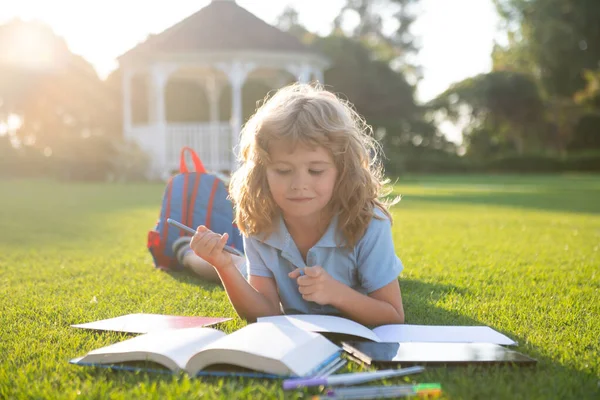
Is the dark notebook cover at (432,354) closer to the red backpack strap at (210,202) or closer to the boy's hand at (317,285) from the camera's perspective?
the boy's hand at (317,285)

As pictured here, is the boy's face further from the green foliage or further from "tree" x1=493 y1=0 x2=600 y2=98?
the green foliage

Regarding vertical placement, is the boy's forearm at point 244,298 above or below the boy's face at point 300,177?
below

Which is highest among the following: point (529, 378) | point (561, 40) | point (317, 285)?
point (561, 40)

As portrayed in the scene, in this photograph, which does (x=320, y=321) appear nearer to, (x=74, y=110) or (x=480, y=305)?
(x=480, y=305)

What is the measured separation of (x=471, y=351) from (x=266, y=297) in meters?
0.96

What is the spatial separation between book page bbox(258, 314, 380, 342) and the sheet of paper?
293 mm

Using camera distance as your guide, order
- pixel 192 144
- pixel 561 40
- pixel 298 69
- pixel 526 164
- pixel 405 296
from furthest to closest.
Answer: pixel 526 164, pixel 561 40, pixel 298 69, pixel 192 144, pixel 405 296

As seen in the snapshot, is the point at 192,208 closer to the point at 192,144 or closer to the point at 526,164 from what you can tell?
the point at 192,144

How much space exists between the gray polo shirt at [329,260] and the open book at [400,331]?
10.0 inches

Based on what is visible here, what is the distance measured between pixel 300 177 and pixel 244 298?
537 mm

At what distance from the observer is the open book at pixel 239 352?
187 cm

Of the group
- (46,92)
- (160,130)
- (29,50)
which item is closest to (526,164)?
(160,130)

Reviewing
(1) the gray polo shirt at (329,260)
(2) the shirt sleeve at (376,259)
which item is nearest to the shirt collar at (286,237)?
(1) the gray polo shirt at (329,260)

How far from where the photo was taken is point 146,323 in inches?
103
